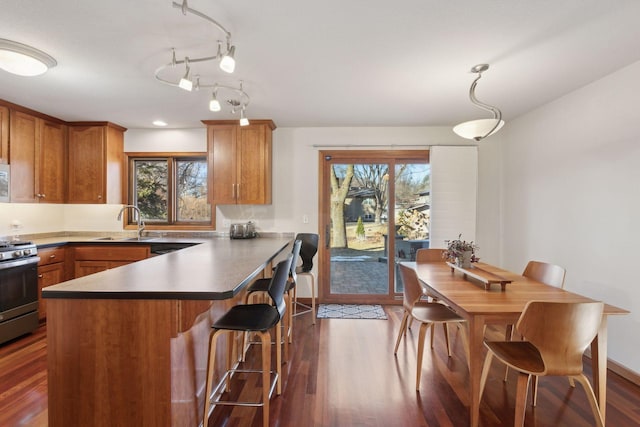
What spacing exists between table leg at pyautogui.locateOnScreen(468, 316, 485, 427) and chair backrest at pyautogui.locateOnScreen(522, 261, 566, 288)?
3.30 feet

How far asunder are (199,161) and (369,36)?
3.11 meters

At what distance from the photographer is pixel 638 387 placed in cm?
221

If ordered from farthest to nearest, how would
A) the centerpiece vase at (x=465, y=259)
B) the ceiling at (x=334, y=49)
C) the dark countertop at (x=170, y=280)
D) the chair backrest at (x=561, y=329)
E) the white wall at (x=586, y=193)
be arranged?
the centerpiece vase at (x=465, y=259) → the white wall at (x=586, y=193) → the ceiling at (x=334, y=49) → the chair backrest at (x=561, y=329) → the dark countertop at (x=170, y=280)

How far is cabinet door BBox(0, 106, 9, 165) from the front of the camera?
3.04m

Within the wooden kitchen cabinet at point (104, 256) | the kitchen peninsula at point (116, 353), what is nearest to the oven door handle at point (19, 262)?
→ the wooden kitchen cabinet at point (104, 256)

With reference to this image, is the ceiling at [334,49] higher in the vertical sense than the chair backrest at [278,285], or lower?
higher

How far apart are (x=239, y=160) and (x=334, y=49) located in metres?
2.05

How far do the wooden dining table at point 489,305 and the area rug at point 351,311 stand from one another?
1435mm

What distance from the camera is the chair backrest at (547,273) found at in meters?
2.20

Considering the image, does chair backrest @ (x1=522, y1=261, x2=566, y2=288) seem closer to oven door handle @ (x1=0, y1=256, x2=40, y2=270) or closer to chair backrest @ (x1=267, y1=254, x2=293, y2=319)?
chair backrest @ (x1=267, y1=254, x2=293, y2=319)

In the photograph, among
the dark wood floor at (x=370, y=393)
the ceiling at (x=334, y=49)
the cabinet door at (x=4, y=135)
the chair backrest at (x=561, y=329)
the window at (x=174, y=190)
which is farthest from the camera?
the window at (x=174, y=190)

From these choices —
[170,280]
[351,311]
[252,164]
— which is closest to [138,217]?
[252,164]

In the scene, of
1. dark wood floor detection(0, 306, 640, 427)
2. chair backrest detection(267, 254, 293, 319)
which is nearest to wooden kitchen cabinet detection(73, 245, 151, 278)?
dark wood floor detection(0, 306, 640, 427)

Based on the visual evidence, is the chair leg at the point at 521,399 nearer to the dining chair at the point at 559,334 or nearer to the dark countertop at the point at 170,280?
the dining chair at the point at 559,334
